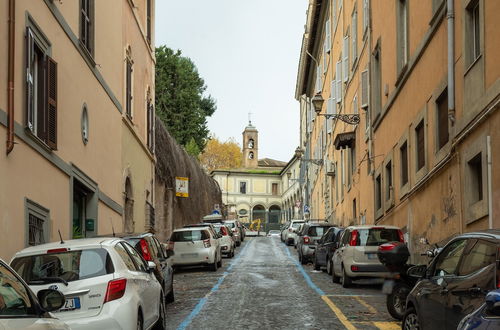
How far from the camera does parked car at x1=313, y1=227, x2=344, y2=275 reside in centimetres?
2198

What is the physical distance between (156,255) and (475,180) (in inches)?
254

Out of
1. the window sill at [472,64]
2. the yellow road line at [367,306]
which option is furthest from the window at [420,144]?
the yellow road line at [367,306]

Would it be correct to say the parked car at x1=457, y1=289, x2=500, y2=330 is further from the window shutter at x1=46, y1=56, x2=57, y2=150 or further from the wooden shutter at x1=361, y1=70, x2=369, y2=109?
the wooden shutter at x1=361, y1=70, x2=369, y2=109

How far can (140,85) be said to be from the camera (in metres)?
29.5

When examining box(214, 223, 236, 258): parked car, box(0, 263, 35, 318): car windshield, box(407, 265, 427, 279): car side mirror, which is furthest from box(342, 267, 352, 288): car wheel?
box(214, 223, 236, 258): parked car

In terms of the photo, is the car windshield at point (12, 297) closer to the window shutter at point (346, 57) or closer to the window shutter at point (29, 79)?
the window shutter at point (29, 79)

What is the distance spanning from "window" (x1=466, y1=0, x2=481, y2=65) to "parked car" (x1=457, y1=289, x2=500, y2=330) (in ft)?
32.5

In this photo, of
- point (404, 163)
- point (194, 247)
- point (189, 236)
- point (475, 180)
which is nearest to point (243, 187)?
point (189, 236)

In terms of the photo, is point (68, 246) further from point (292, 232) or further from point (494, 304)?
point (292, 232)

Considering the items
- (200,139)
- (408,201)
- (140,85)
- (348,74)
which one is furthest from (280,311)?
(200,139)

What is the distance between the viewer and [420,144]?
20156 millimetres

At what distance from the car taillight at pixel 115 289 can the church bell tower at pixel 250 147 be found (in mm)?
113797

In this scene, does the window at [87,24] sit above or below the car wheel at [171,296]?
above

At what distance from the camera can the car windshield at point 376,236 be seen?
1845cm
